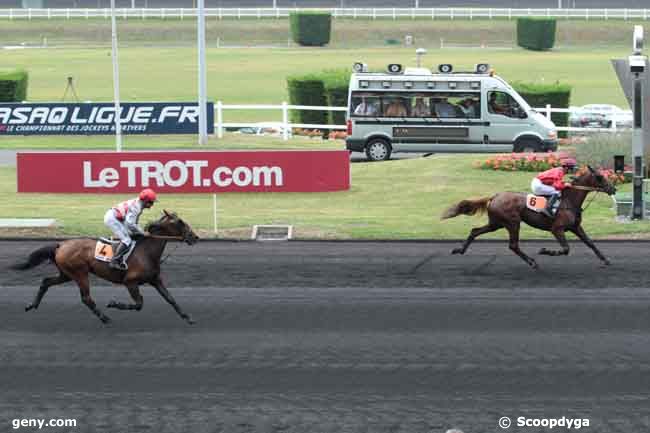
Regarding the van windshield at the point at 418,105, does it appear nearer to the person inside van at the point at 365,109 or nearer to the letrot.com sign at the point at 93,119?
the person inside van at the point at 365,109

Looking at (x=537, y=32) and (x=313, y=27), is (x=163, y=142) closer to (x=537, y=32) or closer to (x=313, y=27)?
(x=313, y=27)

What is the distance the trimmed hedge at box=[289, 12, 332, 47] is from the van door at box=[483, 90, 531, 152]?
51122mm

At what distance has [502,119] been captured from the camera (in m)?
33.3

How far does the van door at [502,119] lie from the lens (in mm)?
33281

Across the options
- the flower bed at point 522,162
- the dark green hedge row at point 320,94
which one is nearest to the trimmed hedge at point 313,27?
the dark green hedge row at point 320,94

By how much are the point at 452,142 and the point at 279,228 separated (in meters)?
11.9

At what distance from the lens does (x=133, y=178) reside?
84.7 feet

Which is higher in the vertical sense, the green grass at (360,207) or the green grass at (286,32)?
the green grass at (286,32)

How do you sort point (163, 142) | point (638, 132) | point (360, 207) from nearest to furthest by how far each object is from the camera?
point (638, 132), point (360, 207), point (163, 142)

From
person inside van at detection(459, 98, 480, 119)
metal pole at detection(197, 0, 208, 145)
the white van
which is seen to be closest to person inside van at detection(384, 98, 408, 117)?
the white van

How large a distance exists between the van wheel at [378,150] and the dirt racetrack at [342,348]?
1363cm

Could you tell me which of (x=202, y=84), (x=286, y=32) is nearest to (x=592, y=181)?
(x=202, y=84)

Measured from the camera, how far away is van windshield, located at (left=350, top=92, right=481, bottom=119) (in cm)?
3322

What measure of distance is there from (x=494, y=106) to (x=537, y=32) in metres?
49.2
